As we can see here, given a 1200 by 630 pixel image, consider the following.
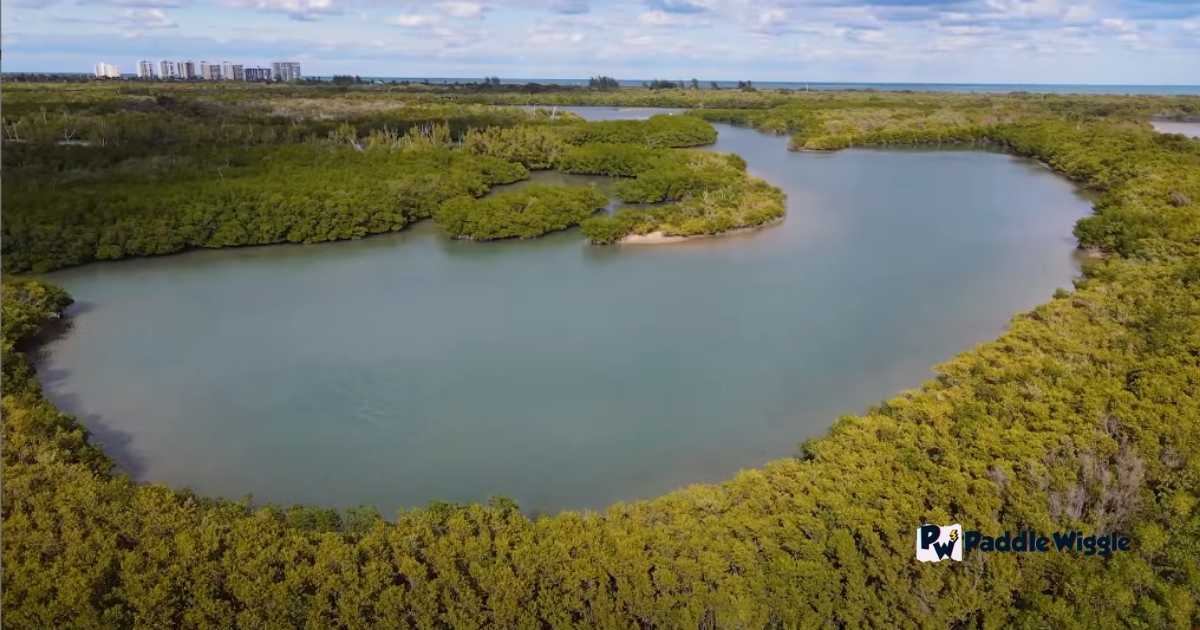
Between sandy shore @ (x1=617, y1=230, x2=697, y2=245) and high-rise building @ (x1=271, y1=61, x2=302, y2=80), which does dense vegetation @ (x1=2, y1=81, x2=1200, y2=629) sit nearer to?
sandy shore @ (x1=617, y1=230, x2=697, y2=245)

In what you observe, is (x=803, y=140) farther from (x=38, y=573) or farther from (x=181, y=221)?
(x=38, y=573)

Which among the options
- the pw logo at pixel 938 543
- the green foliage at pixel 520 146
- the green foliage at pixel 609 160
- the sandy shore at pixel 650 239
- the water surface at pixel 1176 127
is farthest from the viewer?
the water surface at pixel 1176 127

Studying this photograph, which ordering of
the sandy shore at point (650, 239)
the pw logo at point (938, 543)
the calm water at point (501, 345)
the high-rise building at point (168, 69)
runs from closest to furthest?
the pw logo at point (938, 543), the calm water at point (501, 345), the sandy shore at point (650, 239), the high-rise building at point (168, 69)

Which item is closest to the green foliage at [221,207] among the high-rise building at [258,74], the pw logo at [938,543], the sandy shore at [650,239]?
the sandy shore at [650,239]

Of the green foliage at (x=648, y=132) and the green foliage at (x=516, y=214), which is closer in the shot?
the green foliage at (x=516, y=214)

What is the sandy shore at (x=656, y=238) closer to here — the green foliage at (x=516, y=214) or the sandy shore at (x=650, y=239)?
the sandy shore at (x=650, y=239)

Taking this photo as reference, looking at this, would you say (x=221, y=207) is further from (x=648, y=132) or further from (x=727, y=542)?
(x=648, y=132)
